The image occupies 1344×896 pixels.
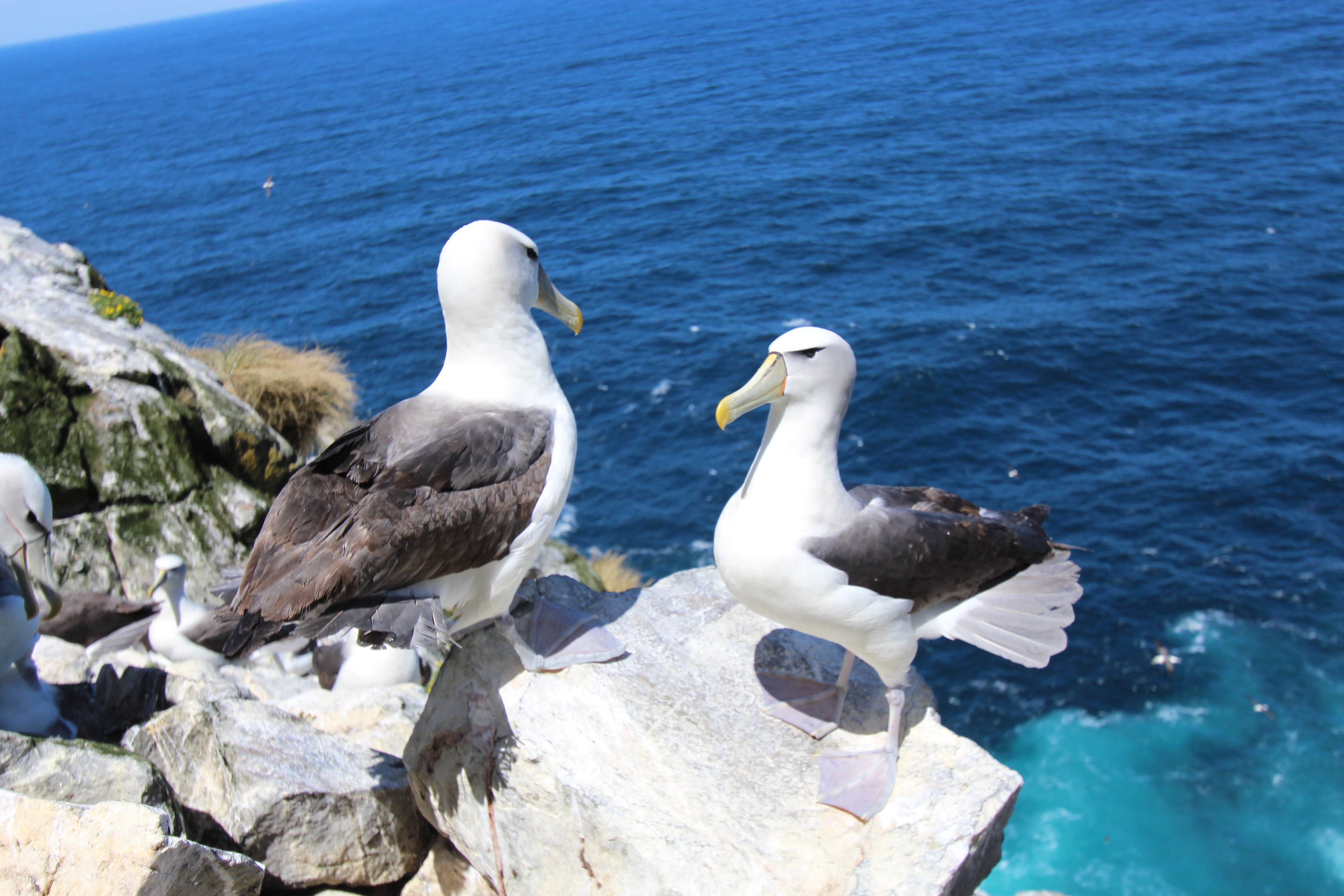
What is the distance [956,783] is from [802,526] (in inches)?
68.1

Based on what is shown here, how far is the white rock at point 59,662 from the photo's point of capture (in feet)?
23.8

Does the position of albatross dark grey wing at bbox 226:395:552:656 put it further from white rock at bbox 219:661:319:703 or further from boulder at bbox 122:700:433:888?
white rock at bbox 219:661:319:703

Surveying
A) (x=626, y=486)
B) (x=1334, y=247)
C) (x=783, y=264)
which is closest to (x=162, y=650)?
(x=626, y=486)

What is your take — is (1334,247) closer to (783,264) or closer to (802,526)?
(783,264)

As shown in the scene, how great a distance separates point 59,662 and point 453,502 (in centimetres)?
488

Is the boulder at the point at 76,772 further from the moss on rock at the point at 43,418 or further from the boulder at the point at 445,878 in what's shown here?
the moss on rock at the point at 43,418

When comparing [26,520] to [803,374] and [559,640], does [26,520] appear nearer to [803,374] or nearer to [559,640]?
[559,640]

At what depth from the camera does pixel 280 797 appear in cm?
509

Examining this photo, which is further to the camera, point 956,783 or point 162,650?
point 162,650

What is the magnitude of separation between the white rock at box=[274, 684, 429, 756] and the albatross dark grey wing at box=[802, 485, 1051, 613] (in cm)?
349

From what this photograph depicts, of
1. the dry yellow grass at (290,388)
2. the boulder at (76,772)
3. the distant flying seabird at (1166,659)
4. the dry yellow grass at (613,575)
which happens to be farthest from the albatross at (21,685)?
the distant flying seabird at (1166,659)

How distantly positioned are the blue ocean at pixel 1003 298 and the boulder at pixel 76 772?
12903mm

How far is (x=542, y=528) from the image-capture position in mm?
5430

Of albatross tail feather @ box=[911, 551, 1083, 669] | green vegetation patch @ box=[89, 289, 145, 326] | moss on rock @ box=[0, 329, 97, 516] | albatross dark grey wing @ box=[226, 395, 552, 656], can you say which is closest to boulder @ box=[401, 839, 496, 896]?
albatross dark grey wing @ box=[226, 395, 552, 656]
